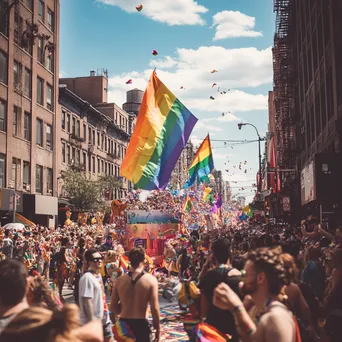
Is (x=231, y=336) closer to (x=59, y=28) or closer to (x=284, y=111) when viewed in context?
(x=59, y=28)

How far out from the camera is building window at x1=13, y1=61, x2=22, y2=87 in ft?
108

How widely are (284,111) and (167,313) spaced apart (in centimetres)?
3523

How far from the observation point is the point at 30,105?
3478 cm

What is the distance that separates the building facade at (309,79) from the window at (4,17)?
18134mm

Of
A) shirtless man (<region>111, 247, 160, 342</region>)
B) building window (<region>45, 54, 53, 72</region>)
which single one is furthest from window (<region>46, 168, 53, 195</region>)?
shirtless man (<region>111, 247, 160, 342</region>)

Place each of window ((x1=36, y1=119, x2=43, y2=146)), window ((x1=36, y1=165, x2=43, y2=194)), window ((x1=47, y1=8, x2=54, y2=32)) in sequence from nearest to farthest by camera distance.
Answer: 1. window ((x1=36, y1=165, x2=43, y2=194))
2. window ((x1=36, y1=119, x2=43, y2=146))
3. window ((x1=47, y1=8, x2=54, y2=32))

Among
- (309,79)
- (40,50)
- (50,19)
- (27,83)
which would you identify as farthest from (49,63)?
(309,79)

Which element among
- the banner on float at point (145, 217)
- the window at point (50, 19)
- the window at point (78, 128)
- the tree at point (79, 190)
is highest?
the window at point (50, 19)

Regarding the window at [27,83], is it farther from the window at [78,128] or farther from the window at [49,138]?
the window at [78,128]

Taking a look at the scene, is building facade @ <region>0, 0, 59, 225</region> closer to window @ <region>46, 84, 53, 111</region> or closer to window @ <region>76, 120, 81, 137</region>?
window @ <region>46, 84, 53, 111</region>

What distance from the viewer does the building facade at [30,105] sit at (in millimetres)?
31498

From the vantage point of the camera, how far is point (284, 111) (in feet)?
148

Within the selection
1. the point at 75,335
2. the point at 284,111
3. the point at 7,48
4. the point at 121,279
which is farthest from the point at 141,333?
the point at 284,111

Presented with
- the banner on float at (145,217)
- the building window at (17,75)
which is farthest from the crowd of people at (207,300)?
the building window at (17,75)
